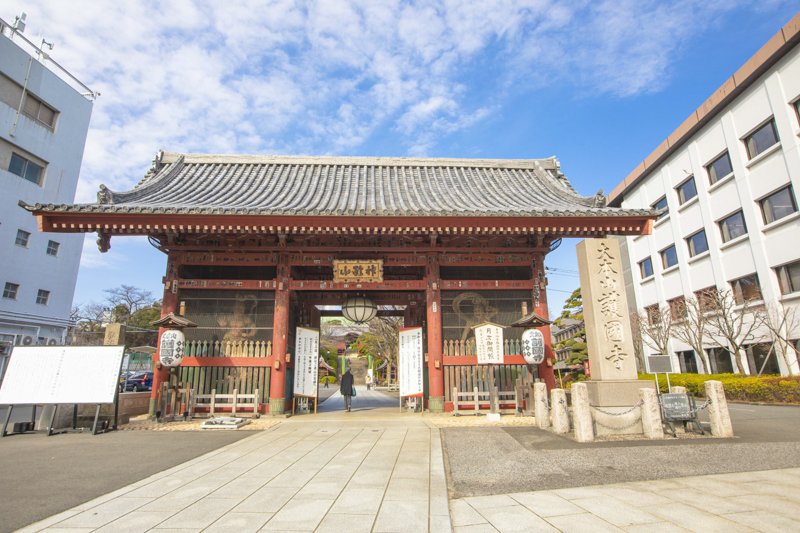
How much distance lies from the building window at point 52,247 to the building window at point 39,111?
710 centimetres

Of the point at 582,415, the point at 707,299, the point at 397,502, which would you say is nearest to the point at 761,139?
the point at 707,299

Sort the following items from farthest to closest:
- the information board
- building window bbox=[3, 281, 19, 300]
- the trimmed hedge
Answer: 1. building window bbox=[3, 281, 19, 300]
2. the trimmed hedge
3. the information board

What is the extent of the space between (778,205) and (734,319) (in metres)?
6.06

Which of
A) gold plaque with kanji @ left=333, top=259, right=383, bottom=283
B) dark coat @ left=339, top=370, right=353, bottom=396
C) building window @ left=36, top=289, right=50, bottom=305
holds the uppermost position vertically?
building window @ left=36, top=289, right=50, bottom=305

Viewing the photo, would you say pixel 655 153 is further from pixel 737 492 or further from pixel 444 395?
pixel 737 492

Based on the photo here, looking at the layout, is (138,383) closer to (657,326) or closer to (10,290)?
(10,290)

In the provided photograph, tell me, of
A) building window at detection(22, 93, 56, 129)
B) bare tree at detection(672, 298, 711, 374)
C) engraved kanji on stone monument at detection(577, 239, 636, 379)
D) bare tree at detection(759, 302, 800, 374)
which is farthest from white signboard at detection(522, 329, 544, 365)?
building window at detection(22, 93, 56, 129)

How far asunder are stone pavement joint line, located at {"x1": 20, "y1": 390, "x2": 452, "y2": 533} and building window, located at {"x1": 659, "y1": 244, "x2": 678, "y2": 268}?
2732 centimetres

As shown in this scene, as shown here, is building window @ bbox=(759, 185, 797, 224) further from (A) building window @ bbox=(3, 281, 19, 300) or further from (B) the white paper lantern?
(A) building window @ bbox=(3, 281, 19, 300)

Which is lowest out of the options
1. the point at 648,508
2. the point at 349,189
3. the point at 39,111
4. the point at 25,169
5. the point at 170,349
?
the point at 648,508

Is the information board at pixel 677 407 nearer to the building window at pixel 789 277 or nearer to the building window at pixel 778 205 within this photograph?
the building window at pixel 789 277

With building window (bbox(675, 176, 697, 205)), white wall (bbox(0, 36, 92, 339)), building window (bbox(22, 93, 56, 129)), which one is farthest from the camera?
building window (bbox(675, 176, 697, 205))

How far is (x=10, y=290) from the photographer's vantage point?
846 inches

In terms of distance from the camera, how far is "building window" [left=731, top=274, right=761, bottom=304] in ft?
67.2
